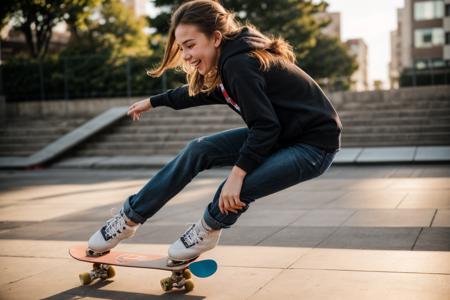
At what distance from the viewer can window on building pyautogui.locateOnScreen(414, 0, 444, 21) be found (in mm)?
57094

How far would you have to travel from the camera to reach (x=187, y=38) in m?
3.02

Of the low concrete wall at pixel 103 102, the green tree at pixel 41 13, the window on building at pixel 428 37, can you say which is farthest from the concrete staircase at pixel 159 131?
the window on building at pixel 428 37

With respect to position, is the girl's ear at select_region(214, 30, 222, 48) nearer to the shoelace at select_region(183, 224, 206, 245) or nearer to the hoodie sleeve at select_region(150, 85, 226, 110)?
the hoodie sleeve at select_region(150, 85, 226, 110)

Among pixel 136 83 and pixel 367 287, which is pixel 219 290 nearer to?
pixel 367 287

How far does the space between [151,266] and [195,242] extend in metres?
0.36

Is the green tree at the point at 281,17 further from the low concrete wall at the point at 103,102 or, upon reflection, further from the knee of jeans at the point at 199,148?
the knee of jeans at the point at 199,148

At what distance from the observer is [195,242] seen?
3191mm

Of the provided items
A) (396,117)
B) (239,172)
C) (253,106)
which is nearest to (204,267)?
(239,172)

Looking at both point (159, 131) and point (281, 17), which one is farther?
point (281, 17)

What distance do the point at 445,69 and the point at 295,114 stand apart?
2046 centimetres

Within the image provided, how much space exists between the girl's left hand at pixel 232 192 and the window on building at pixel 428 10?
59830mm

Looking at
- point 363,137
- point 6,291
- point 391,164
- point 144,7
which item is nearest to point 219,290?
point 6,291

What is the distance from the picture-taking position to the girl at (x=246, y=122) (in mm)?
2854

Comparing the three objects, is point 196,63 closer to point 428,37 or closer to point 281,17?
point 281,17
